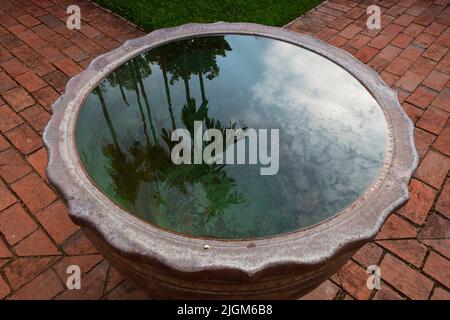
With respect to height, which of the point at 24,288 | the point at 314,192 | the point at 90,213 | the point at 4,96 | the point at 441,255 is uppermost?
the point at 90,213

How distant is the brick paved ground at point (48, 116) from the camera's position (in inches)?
79.8

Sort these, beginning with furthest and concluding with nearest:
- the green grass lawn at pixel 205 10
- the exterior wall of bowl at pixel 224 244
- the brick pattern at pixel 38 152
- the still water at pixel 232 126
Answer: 1. the green grass lawn at pixel 205 10
2. the brick pattern at pixel 38 152
3. the still water at pixel 232 126
4. the exterior wall of bowl at pixel 224 244

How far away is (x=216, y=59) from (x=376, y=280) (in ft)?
5.27

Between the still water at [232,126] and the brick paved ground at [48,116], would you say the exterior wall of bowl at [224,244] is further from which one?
the brick paved ground at [48,116]

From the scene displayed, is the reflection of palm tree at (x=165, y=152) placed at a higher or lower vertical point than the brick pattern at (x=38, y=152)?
higher

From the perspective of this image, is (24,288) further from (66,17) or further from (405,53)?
(405,53)

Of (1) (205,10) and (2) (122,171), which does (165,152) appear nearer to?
(2) (122,171)

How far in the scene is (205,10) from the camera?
13.7 ft

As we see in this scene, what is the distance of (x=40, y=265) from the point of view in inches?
81.7

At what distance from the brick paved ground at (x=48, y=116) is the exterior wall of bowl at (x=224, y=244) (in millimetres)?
800

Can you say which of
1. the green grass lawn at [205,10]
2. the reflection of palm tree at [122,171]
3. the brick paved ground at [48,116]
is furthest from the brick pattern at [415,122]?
the reflection of palm tree at [122,171]

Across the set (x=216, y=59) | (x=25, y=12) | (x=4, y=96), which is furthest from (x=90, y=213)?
(x=25, y=12)

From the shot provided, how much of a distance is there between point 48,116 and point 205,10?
227cm

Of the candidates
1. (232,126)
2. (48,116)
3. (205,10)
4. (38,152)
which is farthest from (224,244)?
(205,10)
